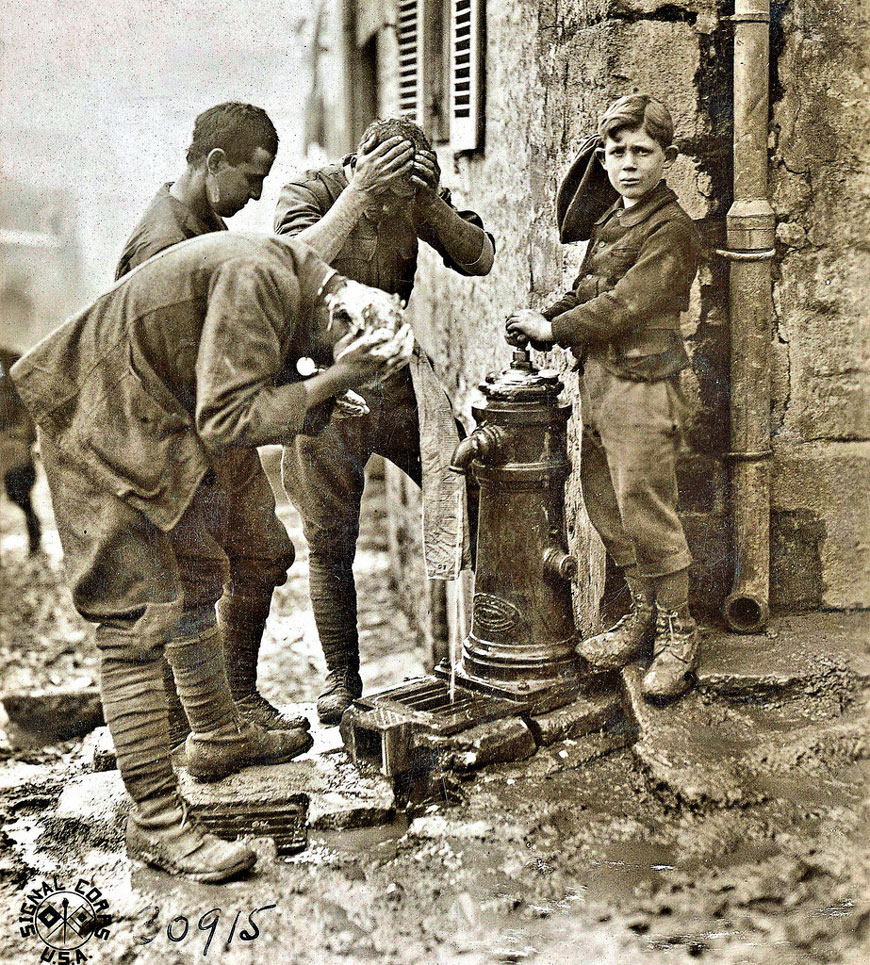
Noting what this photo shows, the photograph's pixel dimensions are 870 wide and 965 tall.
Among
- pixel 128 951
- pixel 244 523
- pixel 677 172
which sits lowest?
pixel 128 951

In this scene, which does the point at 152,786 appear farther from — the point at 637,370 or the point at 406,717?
the point at 637,370

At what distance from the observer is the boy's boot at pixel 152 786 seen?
2.96 m

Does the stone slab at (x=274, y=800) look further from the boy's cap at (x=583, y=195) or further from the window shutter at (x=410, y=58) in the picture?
the window shutter at (x=410, y=58)

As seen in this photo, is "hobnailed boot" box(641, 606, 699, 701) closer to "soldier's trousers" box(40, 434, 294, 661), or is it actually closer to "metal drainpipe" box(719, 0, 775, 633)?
"metal drainpipe" box(719, 0, 775, 633)

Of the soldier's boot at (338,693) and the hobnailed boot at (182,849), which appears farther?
the soldier's boot at (338,693)

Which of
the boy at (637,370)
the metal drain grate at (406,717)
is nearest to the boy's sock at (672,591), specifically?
the boy at (637,370)

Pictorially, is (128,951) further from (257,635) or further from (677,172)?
(677,172)

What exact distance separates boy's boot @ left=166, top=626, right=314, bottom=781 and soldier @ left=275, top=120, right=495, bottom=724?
312 mm

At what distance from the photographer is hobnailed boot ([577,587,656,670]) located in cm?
374

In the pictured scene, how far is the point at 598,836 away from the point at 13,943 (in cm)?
160

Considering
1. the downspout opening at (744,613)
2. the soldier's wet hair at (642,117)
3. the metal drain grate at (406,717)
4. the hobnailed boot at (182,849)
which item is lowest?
the hobnailed boot at (182,849)

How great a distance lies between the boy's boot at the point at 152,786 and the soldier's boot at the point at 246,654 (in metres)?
0.44

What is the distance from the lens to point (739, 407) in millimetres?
3715

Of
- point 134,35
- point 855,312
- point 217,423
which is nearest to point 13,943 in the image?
point 217,423
